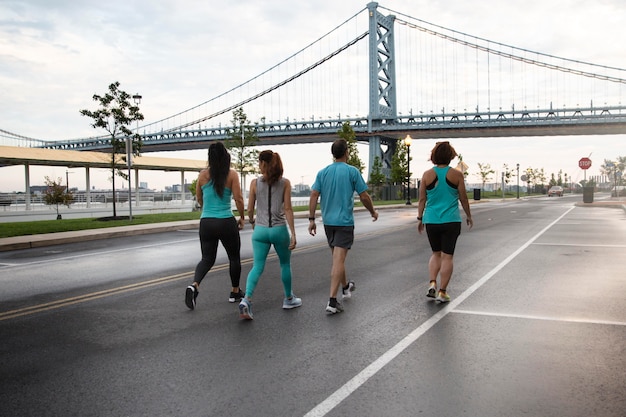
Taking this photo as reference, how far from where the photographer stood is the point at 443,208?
257 inches

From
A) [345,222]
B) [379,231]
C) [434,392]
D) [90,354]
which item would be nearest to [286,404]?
[434,392]

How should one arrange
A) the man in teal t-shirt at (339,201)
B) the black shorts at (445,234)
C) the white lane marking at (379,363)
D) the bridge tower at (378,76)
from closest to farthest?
the white lane marking at (379,363) < the man in teal t-shirt at (339,201) < the black shorts at (445,234) < the bridge tower at (378,76)

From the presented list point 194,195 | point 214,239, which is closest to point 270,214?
point 214,239

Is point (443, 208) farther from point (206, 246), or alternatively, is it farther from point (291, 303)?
point (206, 246)

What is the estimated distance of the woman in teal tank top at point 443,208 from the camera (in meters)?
6.53

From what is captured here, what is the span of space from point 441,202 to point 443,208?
0.27ft

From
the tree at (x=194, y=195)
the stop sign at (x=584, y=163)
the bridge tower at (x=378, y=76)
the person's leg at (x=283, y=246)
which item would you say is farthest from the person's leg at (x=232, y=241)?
the bridge tower at (x=378, y=76)

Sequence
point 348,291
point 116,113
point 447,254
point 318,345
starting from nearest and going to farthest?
point 318,345 < point 447,254 < point 348,291 < point 116,113

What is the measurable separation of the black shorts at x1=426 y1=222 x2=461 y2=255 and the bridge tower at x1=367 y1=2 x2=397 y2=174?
67452mm

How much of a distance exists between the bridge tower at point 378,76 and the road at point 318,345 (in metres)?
65.3

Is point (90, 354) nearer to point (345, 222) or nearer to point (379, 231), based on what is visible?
point (345, 222)

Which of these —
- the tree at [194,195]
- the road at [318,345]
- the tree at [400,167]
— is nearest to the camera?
the road at [318,345]

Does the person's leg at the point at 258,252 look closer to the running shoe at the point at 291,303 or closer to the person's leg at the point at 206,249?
the running shoe at the point at 291,303

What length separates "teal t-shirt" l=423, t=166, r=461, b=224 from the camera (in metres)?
6.53
